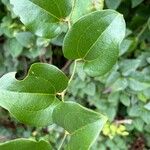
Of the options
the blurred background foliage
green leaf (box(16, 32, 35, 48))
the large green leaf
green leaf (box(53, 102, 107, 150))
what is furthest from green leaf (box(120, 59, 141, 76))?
green leaf (box(53, 102, 107, 150))

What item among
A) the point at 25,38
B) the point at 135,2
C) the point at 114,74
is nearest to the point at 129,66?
the point at 114,74

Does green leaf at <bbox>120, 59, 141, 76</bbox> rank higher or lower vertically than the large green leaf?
lower

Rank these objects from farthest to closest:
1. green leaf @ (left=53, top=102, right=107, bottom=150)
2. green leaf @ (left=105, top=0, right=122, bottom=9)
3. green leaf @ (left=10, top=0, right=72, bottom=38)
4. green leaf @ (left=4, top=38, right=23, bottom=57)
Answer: green leaf @ (left=4, top=38, right=23, bottom=57) < green leaf @ (left=105, top=0, right=122, bottom=9) < green leaf @ (left=10, top=0, right=72, bottom=38) < green leaf @ (left=53, top=102, right=107, bottom=150)

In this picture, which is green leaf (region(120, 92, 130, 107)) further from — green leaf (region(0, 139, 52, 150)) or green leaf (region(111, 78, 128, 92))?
green leaf (region(0, 139, 52, 150))

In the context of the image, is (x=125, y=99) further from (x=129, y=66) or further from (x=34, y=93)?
(x=34, y=93)

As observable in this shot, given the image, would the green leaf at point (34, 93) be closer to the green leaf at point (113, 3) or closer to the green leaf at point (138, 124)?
the green leaf at point (113, 3)

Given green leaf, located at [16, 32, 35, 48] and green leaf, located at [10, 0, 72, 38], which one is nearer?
green leaf, located at [10, 0, 72, 38]
